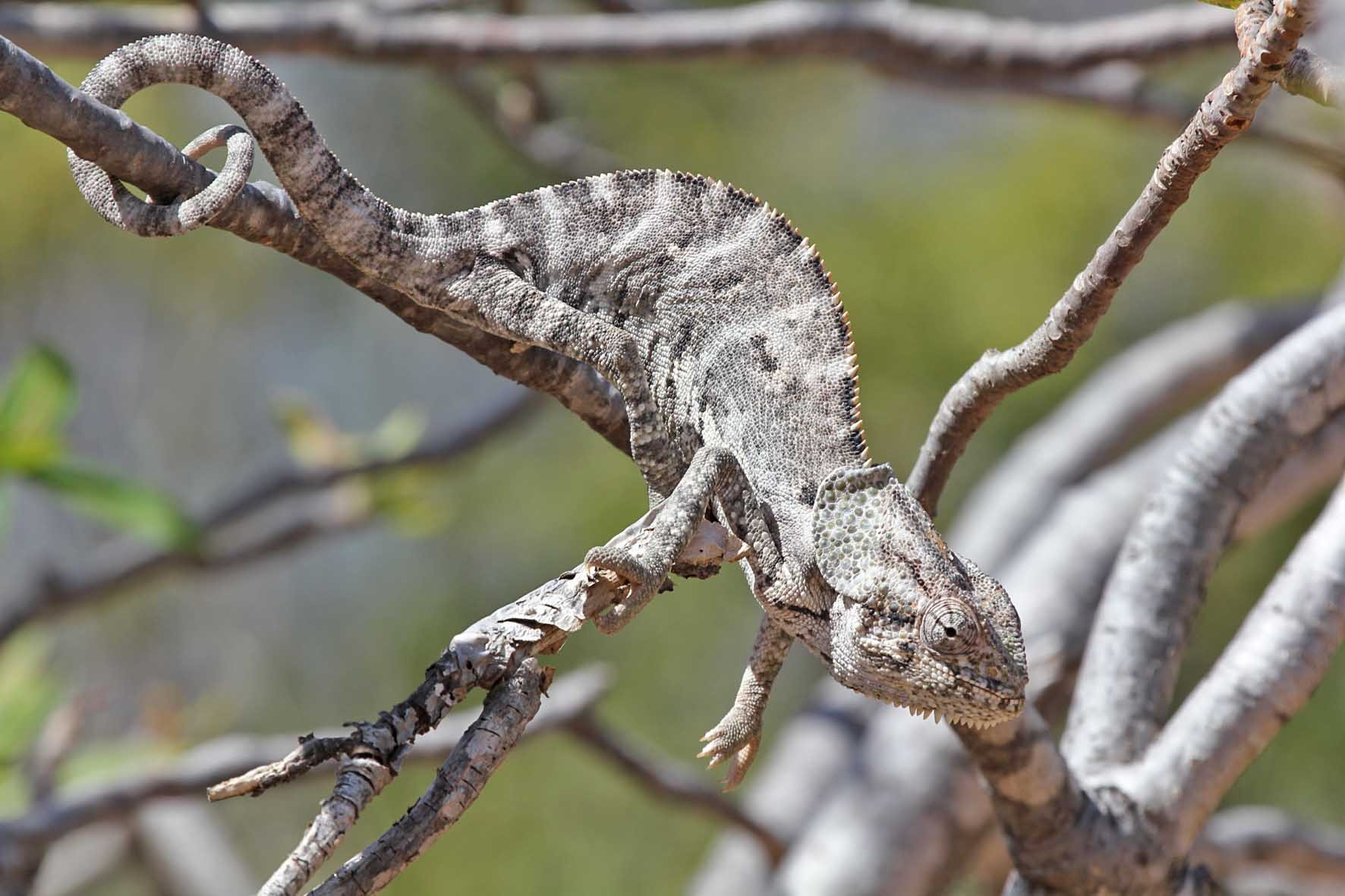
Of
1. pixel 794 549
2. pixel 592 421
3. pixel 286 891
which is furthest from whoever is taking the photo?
pixel 592 421

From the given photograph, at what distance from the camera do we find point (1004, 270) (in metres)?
8.12

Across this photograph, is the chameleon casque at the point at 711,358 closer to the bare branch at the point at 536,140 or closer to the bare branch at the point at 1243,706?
the bare branch at the point at 1243,706

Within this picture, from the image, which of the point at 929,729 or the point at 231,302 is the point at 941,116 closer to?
the point at 231,302

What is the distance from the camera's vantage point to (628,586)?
5.40 feet

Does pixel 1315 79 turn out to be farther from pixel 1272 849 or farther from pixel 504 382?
pixel 504 382

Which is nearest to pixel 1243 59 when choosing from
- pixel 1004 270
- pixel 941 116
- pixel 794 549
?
pixel 794 549

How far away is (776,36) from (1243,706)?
7.77ft

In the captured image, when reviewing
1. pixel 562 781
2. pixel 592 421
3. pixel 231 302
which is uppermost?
pixel 231 302

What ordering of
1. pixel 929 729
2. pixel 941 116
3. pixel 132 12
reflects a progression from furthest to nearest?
pixel 941 116
pixel 929 729
pixel 132 12

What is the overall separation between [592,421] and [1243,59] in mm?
1134

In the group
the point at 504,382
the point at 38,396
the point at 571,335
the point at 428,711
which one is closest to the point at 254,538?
the point at 38,396

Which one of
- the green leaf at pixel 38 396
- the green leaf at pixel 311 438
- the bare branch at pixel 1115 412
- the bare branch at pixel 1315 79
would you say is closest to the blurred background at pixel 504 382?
the bare branch at pixel 1115 412

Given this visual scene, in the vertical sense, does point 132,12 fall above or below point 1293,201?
below

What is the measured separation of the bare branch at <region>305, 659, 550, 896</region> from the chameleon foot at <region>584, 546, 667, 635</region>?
210 millimetres
